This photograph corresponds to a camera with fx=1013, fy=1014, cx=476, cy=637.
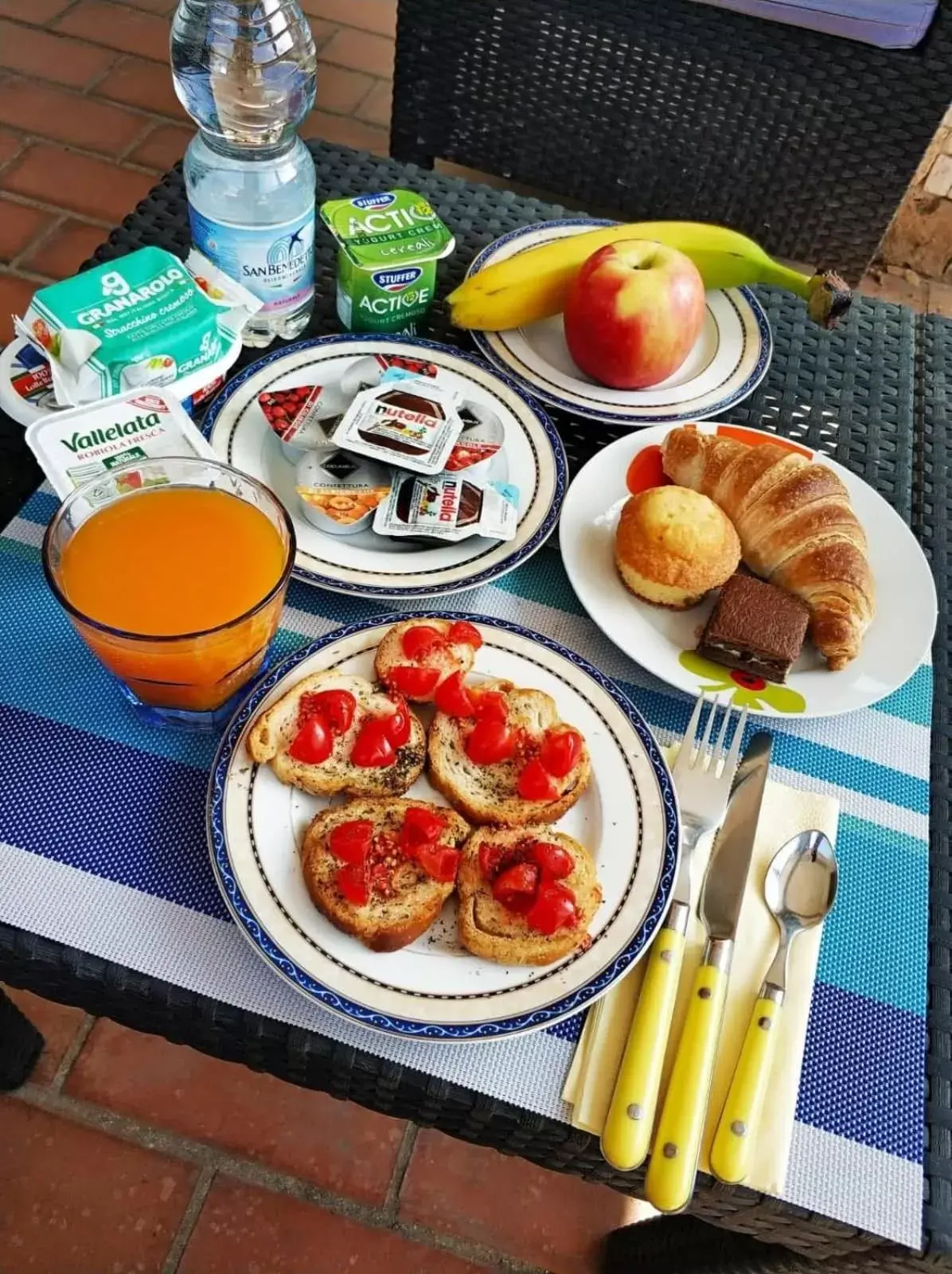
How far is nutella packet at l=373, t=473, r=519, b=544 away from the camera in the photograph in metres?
0.85

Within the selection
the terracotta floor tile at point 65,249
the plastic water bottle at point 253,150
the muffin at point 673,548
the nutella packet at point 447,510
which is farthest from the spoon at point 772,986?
the terracotta floor tile at point 65,249

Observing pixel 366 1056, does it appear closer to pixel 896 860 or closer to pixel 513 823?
pixel 513 823

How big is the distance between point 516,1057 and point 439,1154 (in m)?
0.74

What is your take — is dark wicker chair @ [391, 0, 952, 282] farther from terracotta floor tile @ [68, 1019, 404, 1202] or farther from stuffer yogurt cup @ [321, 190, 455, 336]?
terracotta floor tile @ [68, 1019, 404, 1202]

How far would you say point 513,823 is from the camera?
2.32 ft

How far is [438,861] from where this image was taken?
0.66m

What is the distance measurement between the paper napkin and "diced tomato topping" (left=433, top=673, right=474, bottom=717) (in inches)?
7.7

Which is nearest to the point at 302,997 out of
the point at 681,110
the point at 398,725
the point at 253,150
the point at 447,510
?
the point at 398,725

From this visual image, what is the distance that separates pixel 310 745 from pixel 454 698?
112 mm

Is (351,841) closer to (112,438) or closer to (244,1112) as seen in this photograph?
(112,438)

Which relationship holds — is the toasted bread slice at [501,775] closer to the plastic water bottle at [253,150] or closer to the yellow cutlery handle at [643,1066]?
the yellow cutlery handle at [643,1066]

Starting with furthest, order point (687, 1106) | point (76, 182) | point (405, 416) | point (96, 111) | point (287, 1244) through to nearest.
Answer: point (96, 111) < point (76, 182) < point (287, 1244) < point (405, 416) < point (687, 1106)

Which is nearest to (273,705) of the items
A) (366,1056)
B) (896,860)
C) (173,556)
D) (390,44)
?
(173,556)

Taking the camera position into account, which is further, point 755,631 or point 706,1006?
point 755,631
